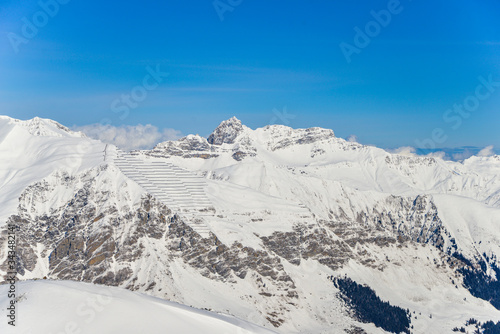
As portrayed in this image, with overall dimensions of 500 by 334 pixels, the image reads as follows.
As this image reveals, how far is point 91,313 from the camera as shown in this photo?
6950 centimetres

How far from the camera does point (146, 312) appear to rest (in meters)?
73.4

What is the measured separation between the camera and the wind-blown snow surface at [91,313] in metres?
66.0

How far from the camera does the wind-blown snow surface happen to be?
217ft

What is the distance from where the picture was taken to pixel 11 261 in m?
65.9

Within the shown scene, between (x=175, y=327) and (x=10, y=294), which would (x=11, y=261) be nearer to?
(x=10, y=294)

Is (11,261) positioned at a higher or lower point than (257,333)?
higher

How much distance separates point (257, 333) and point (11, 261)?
4411cm

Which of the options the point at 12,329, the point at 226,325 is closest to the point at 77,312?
the point at 12,329

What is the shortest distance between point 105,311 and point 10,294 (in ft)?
46.3

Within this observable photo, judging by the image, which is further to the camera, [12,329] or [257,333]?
→ [257,333]

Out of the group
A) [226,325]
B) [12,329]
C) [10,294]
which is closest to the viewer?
[12,329]

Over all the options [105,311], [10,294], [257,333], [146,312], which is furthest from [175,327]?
[10,294]

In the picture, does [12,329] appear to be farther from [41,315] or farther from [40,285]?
[40,285]

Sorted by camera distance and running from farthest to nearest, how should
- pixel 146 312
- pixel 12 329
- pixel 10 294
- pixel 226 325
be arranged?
pixel 226 325 < pixel 146 312 < pixel 10 294 < pixel 12 329
